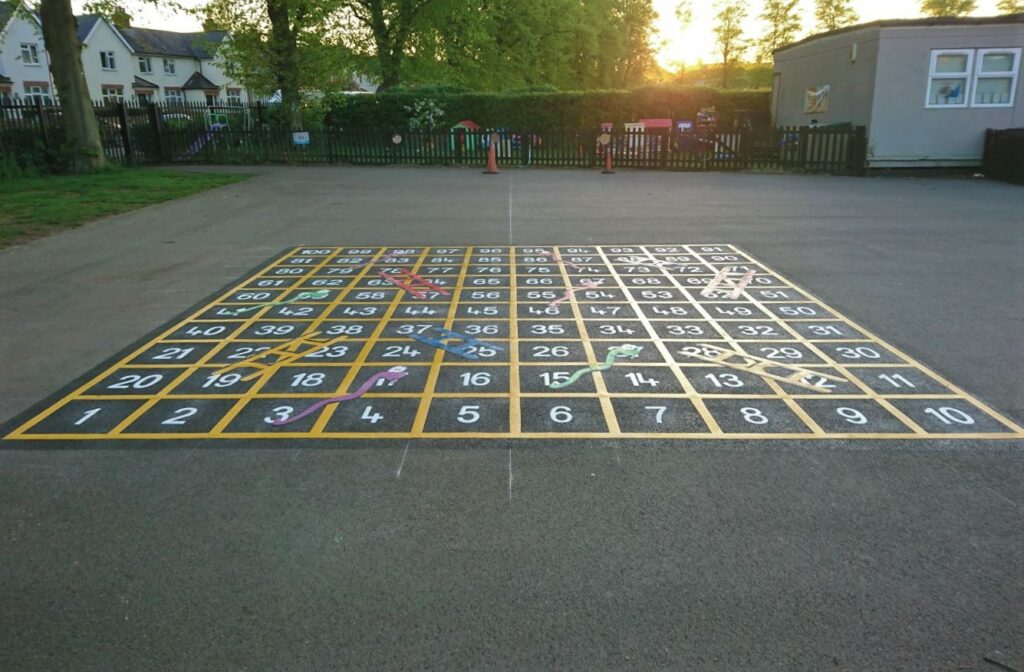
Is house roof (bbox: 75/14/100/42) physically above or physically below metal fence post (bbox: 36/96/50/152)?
above

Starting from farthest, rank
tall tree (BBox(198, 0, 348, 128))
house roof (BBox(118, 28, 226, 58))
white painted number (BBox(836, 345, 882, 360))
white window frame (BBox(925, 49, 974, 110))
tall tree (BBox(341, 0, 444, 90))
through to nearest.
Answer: house roof (BBox(118, 28, 226, 58)) < tall tree (BBox(341, 0, 444, 90)) < tall tree (BBox(198, 0, 348, 128)) < white window frame (BBox(925, 49, 974, 110)) < white painted number (BBox(836, 345, 882, 360))

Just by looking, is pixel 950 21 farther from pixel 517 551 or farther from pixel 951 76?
pixel 517 551

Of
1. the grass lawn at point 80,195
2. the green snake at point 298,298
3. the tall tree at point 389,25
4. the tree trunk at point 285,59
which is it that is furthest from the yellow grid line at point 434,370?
the tall tree at point 389,25

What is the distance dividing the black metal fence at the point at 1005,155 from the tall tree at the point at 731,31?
2721cm

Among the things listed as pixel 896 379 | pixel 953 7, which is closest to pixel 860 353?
pixel 896 379

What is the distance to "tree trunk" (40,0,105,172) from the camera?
19797mm

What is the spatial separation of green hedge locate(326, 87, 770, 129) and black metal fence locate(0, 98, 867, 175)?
3952 millimetres

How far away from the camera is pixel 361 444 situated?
4.20m

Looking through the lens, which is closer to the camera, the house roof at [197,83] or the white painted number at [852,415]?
the white painted number at [852,415]

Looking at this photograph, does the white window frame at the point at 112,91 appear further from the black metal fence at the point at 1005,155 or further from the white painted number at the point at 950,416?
the white painted number at the point at 950,416

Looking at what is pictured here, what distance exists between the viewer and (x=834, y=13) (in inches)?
1578

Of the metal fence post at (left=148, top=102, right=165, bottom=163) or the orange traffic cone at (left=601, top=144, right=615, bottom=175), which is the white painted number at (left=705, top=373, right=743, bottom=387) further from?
A: the metal fence post at (left=148, top=102, right=165, bottom=163)

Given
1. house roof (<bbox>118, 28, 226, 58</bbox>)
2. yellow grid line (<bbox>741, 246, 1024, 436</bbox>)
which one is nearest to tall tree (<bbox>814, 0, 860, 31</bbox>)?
yellow grid line (<bbox>741, 246, 1024, 436</bbox>)

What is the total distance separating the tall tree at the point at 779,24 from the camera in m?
41.3
